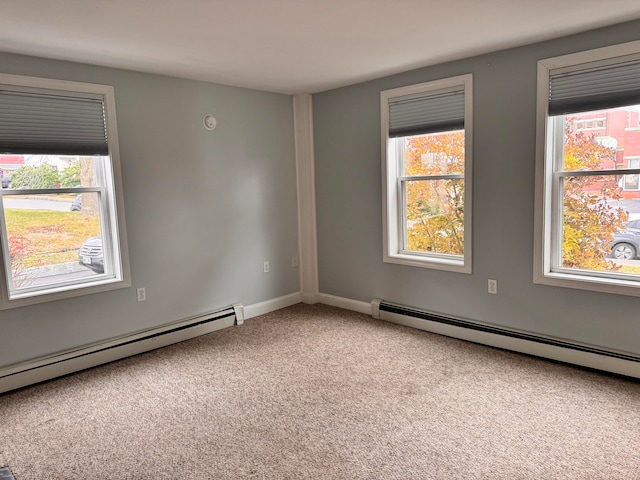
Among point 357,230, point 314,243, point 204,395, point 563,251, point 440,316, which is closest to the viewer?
point 204,395

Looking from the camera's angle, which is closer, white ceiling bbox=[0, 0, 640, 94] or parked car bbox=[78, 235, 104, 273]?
white ceiling bbox=[0, 0, 640, 94]

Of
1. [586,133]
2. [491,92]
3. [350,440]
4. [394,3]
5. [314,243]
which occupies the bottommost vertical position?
[350,440]

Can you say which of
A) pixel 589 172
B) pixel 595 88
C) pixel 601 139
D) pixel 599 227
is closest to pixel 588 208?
pixel 599 227

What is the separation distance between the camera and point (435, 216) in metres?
4.02

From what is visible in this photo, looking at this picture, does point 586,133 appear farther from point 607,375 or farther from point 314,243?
point 314,243

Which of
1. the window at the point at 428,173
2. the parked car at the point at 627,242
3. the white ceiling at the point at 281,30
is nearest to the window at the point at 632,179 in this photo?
the parked car at the point at 627,242

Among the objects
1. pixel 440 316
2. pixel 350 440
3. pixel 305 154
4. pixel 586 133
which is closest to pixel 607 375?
pixel 440 316

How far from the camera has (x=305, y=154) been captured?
15.8ft

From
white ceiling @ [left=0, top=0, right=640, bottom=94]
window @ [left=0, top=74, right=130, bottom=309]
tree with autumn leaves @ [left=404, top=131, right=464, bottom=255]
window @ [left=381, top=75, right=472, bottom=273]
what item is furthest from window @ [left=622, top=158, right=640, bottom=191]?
window @ [left=0, top=74, right=130, bottom=309]

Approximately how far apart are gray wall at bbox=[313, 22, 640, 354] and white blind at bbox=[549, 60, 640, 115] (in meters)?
0.16

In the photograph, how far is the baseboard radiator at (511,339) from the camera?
300 centimetres

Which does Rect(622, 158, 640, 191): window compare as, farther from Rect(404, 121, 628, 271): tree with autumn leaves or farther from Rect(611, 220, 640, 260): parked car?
Rect(611, 220, 640, 260): parked car

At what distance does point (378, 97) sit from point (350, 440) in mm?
3013

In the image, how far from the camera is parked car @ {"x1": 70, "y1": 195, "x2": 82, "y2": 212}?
3432mm
